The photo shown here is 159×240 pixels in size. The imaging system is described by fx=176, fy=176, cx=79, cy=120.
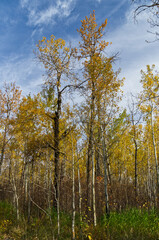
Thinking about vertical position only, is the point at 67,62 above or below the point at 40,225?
above

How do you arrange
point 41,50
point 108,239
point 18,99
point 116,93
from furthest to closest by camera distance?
point 18,99
point 41,50
point 116,93
point 108,239

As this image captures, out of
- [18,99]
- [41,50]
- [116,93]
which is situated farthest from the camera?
[18,99]

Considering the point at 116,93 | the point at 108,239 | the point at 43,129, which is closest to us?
the point at 108,239

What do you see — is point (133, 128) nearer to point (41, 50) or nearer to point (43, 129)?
point (43, 129)

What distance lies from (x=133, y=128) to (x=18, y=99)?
9094mm

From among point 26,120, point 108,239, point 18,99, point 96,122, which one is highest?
point 18,99

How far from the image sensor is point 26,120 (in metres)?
9.71

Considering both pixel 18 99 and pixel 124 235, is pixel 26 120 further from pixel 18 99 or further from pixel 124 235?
pixel 124 235

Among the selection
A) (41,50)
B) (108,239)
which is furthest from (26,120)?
(108,239)

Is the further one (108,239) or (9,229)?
(9,229)

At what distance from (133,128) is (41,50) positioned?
25.3 feet

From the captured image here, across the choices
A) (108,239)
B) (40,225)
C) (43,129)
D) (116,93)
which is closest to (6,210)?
(40,225)

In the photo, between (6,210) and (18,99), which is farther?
(18,99)

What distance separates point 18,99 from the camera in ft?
46.2
